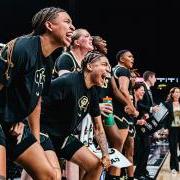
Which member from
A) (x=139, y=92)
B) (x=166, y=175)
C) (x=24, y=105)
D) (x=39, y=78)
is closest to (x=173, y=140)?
(x=166, y=175)

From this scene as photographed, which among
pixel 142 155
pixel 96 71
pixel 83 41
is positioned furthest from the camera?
pixel 142 155

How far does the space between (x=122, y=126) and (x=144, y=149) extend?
1599 millimetres

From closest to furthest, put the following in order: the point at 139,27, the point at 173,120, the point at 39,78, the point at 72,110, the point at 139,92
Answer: the point at 39,78 → the point at 72,110 → the point at 139,92 → the point at 173,120 → the point at 139,27

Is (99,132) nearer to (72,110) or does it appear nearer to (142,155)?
(72,110)

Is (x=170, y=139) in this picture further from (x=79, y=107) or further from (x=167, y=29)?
(x=167, y=29)

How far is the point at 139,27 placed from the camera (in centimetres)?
2281

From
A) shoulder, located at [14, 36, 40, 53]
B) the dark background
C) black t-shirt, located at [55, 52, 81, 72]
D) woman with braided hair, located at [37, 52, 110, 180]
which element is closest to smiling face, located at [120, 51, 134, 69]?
black t-shirt, located at [55, 52, 81, 72]

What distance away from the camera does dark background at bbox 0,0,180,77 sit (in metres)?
19.8

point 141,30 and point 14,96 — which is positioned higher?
point 14,96

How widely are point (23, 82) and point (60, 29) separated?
52 cm

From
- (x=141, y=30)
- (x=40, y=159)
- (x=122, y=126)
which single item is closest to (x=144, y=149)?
(x=122, y=126)

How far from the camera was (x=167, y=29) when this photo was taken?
929 inches

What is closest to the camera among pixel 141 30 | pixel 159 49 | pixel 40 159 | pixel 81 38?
pixel 40 159

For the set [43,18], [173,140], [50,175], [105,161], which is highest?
[43,18]
